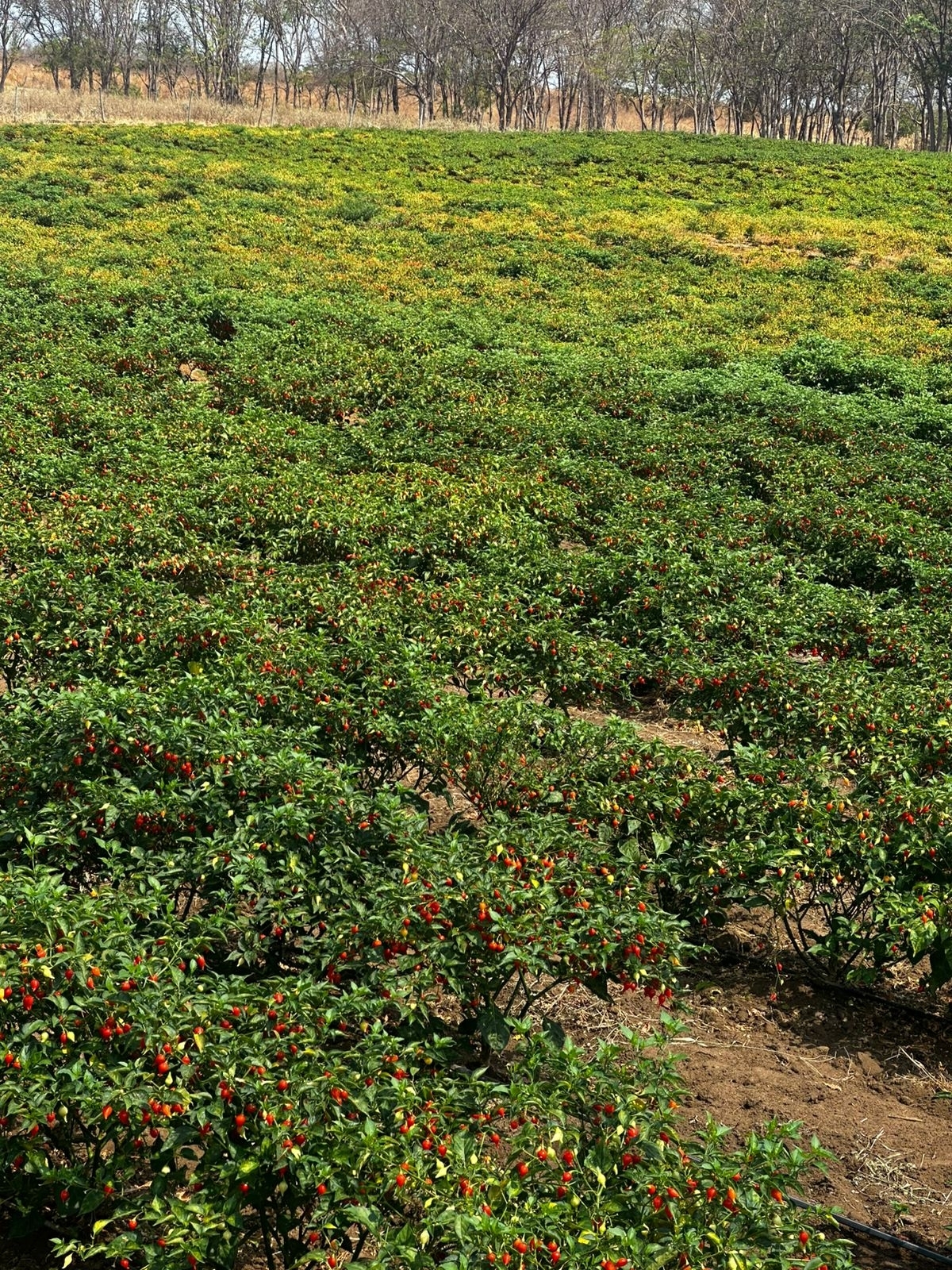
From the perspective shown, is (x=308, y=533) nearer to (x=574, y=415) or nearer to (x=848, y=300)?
(x=574, y=415)

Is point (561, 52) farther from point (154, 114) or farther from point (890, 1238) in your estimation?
point (890, 1238)

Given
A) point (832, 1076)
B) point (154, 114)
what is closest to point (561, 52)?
point (154, 114)

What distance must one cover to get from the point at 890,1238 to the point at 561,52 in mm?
66648

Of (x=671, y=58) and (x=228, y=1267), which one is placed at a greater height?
(x=671, y=58)

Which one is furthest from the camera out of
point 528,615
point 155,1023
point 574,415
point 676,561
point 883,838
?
point 574,415

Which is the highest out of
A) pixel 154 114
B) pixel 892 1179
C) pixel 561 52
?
pixel 561 52

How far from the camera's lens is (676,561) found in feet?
25.1

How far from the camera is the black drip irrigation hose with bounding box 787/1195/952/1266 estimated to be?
3498 millimetres

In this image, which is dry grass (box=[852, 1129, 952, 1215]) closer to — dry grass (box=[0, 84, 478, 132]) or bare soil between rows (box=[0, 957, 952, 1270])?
bare soil between rows (box=[0, 957, 952, 1270])

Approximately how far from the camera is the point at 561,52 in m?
60.8

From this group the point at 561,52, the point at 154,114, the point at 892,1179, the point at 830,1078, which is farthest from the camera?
the point at 561,52

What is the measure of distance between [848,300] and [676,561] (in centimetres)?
1435

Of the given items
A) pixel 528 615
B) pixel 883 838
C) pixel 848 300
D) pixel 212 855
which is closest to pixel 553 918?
pixel 212 855

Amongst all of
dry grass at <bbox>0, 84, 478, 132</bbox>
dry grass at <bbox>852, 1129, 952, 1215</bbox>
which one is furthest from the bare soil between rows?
dry grass at <bbox>0, 84, 478, 132</bbox>
